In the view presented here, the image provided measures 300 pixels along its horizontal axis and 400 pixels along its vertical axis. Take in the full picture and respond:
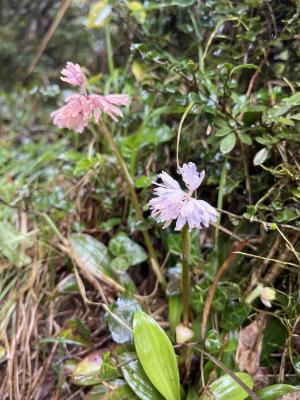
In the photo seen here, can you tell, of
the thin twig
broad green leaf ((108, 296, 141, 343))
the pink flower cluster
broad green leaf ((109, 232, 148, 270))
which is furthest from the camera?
the thin twig

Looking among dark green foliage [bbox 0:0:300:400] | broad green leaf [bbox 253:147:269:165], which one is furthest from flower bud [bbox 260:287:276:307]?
broad green leaf [bbox 253:147:269:165]

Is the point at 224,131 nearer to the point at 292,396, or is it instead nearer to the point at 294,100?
the point at 294,100

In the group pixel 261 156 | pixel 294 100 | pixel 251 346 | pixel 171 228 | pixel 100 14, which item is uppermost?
pixel 100 14

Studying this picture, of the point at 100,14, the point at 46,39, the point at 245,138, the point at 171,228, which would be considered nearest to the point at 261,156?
the point at 245,138

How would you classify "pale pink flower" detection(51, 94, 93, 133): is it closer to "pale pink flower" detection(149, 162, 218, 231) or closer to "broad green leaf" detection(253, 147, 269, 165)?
"pale pink flower" detection(149, 162, 218, 231)

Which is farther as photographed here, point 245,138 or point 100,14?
point 100,14
